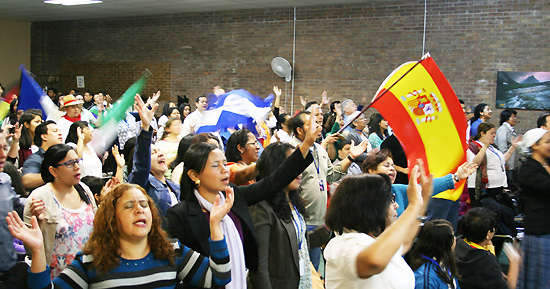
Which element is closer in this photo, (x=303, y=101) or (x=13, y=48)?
(x=303, y=101)

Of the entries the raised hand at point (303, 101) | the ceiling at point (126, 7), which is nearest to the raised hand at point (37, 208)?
the raised hand at point (303, 101)

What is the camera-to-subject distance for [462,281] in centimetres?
384

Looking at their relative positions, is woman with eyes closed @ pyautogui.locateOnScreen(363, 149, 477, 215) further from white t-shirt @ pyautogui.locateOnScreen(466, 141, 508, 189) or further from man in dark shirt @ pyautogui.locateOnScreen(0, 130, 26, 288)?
white t-shirt @ pyautogui.locateOnScreen(466, 141, 508, 189)

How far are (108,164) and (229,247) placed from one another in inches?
196

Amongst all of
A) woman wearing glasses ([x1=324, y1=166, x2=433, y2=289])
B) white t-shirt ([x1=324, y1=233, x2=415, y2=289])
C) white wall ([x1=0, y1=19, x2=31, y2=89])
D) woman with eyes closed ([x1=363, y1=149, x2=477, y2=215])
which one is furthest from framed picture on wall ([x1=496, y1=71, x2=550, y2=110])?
white wall ([x1=0, y1=19, x2=31, y2=89])

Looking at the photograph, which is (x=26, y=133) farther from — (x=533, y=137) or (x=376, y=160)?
(x=533, y=137)

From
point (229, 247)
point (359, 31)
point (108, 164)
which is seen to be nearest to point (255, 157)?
point (229, 247)

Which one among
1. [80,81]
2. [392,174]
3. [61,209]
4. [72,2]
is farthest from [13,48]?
[392,174]

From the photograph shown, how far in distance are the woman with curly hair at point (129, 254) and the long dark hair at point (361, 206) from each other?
1.65 feet

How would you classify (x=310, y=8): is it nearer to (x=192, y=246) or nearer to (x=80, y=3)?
(x=80, y=3)

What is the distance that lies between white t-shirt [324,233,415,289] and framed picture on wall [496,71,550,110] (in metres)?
9.97

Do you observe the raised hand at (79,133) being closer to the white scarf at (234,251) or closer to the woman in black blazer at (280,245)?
the woman in black blazer at (280,245)

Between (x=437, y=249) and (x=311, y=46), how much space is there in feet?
34.8

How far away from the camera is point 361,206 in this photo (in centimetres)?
230
